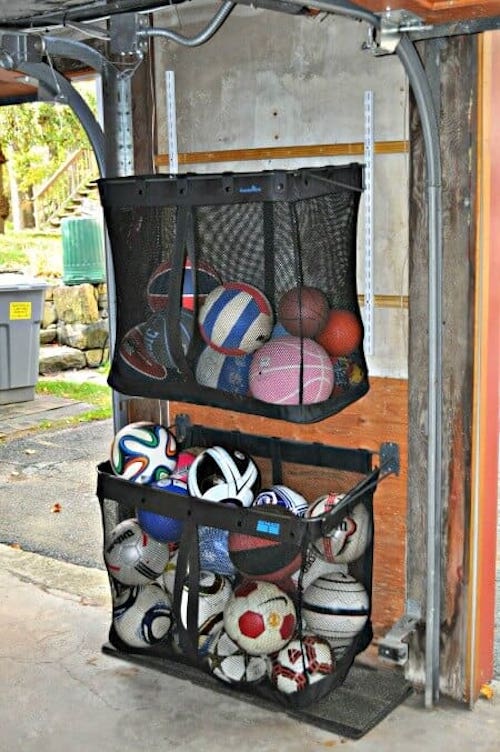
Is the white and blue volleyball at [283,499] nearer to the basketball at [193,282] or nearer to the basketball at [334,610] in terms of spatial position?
the basketball at [334,610]

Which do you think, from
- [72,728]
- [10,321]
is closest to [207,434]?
[72,728]

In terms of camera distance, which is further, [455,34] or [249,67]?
[249,67]

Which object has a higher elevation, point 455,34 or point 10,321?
point 455,34

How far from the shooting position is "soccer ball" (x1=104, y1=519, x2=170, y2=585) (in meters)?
3.53

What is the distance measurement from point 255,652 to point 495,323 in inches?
55.9

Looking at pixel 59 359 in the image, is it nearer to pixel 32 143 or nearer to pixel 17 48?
pixel 32 143

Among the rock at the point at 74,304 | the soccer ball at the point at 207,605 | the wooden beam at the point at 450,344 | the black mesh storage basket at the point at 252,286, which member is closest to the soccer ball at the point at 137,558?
the soccer ball at the point at 207,605

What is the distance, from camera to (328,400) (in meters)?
3.11

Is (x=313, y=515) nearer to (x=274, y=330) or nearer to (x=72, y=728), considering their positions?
(x=274, y=330)

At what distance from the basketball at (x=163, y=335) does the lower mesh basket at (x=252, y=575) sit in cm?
43

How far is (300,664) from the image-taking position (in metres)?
3.24

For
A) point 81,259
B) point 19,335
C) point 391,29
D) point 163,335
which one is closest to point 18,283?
point 19,335

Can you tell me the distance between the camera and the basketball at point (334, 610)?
10.8 ft

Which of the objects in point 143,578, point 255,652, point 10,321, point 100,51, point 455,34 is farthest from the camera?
point 10,321
